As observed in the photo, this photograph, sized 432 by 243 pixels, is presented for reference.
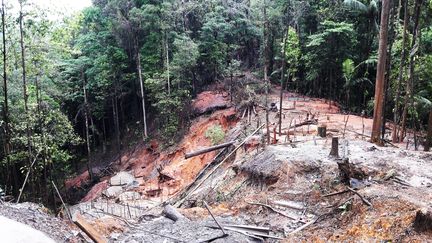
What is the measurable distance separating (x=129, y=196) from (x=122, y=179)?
3.30 metres

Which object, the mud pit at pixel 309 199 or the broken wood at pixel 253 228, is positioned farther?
the broken wood at pixel 253 228

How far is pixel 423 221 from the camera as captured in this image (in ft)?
17.1

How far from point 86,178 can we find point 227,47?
1380 centimetres

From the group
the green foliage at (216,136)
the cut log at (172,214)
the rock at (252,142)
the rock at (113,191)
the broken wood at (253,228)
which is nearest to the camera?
the broken wood at (253,228)

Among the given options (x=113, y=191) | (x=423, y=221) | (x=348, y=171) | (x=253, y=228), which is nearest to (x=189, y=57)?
(x=113, y=191)

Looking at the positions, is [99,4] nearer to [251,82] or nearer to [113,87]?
[113,87]

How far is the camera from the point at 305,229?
6.79 meters

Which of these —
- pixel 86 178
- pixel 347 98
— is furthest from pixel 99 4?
pixel 347 98

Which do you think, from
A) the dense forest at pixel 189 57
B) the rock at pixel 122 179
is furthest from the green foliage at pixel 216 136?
the rock at pixel 122 179

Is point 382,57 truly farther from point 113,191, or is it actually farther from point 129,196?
point 113,191

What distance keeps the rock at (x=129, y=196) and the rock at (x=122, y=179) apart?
2334 millimetres

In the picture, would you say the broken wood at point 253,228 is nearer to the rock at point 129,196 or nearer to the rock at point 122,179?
the rock at point 129,196

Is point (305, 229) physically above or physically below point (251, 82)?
below

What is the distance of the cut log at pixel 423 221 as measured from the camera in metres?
5.14
